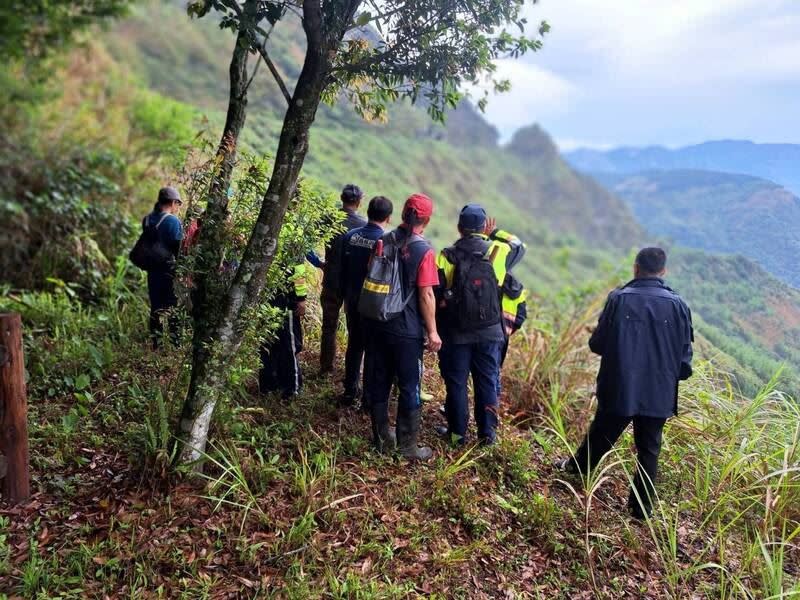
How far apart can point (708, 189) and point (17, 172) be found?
1126cm

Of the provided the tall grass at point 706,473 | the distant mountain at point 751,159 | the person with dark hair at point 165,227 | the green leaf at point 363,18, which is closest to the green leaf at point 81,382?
the person with dark hair at point 165,227

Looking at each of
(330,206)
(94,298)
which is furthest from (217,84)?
(330,206)

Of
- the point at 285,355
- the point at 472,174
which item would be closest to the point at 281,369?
the point at 285,355

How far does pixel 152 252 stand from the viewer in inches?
203

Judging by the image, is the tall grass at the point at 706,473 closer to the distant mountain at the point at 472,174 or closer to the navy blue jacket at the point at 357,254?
the distant mountain at the point at 472,174

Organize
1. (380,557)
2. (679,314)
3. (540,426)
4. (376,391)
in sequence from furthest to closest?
(540,426) → (376,391) → (679,314) → (380,557)

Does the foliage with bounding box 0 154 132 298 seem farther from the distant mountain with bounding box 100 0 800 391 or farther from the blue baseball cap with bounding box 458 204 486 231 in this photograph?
the blue baseball cap with bounding box 458 204 486 231

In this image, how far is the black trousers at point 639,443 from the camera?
3.72 meters

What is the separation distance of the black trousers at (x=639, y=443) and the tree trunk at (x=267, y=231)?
8.51 feet

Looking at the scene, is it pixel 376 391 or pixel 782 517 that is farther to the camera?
pixel 376 391

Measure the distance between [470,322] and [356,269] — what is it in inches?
39.7

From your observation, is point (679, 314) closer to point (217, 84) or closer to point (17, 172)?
point (17, 172)

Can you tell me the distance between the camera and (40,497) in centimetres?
330

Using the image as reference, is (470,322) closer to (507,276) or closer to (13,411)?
(507,276)
